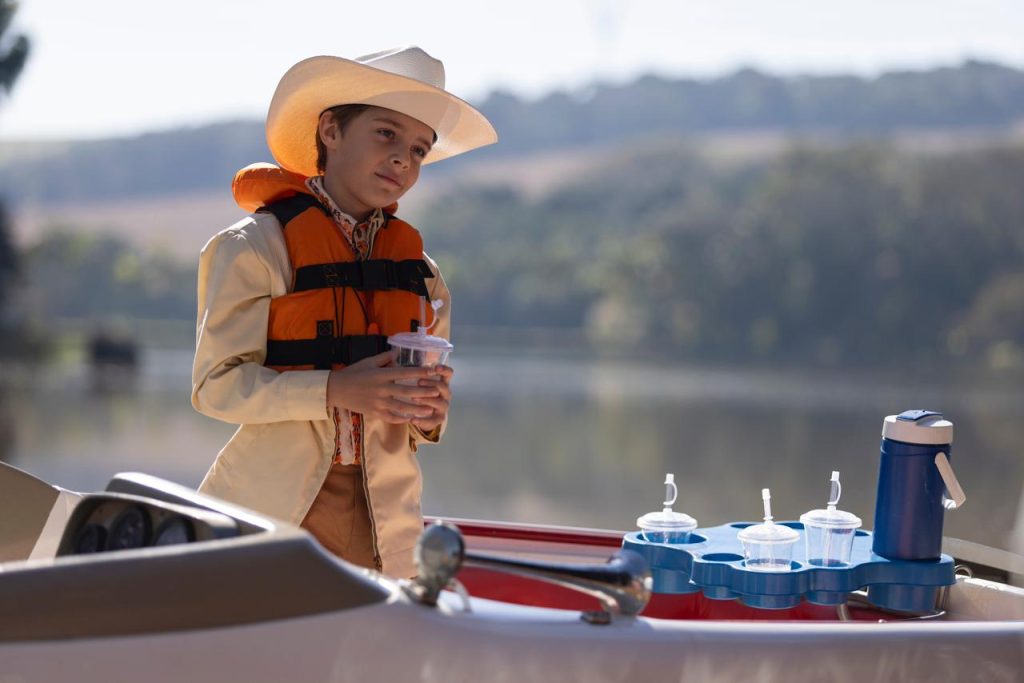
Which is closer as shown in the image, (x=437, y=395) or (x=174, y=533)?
(x=174, y=533)

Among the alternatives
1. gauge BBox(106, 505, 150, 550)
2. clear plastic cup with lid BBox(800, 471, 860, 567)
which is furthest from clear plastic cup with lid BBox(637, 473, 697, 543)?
gauge BBox(106, 505, 150, 550)

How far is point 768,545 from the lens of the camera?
2127 mm

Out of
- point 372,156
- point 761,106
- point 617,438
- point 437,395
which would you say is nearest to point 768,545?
point 437,395

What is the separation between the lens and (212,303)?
1968 mm

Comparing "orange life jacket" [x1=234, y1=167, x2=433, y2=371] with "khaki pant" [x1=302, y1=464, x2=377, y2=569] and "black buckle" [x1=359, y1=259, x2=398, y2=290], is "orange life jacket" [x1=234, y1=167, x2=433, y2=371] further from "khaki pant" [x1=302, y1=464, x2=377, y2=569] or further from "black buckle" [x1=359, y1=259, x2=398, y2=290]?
"khaki pant" [x1=302, y1=464, x2=377, y2=569]

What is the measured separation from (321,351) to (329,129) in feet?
1.31

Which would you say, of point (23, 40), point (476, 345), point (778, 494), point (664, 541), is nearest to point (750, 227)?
point (476, 345)

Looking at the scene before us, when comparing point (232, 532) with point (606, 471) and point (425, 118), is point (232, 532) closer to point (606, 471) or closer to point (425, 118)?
point (425, 118)

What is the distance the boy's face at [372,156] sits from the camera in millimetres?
2066

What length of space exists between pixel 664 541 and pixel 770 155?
4234 centimetres

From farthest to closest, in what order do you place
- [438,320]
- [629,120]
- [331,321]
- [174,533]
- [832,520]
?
[629,120] → [438,320] → [832,520] → [331,321] → [174,533]

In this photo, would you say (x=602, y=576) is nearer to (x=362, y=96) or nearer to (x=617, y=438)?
(x=362, y=96)

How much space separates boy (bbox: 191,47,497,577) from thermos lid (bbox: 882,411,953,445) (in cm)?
78

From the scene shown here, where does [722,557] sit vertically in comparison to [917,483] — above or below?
below
